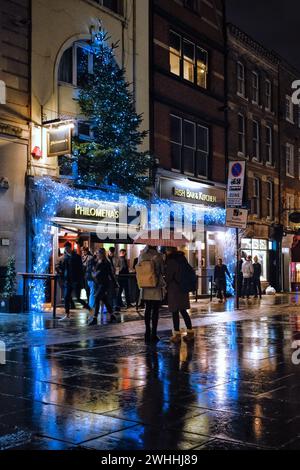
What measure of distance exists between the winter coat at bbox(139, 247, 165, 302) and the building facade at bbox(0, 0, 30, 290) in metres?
6.28

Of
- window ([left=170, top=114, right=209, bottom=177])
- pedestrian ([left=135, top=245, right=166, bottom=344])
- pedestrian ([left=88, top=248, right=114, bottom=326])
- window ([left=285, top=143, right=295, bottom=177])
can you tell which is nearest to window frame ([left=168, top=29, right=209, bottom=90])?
window ([left=170, top=114, right=209, bottom=177])

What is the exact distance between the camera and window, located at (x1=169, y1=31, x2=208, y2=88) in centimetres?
2559

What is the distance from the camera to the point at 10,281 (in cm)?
1666

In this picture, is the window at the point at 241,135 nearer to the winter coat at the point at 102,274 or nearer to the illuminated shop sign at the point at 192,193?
the illuminated shop sign at the point at 192,193

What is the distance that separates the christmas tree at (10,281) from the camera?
16.6 metres

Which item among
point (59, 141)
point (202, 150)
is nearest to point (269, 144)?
point (202, 150)

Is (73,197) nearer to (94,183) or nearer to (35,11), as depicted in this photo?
(94,183)

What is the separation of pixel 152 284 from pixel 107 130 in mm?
8533

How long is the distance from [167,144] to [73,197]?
6.89 metres

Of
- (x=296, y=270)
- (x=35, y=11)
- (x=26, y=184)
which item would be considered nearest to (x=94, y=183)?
(x=26, y=184)

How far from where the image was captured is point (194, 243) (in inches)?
1030

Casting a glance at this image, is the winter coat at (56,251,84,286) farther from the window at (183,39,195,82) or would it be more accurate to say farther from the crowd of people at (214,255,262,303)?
the window at (183,39,195,82)

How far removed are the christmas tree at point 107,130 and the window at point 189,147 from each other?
6073 millimetres

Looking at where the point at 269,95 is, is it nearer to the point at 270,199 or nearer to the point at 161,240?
the point at 270,199
